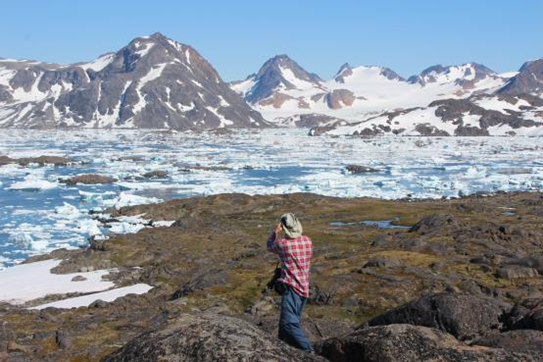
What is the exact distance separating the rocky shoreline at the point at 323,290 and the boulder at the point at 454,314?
31 mm

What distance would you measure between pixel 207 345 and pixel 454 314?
8.31 meters

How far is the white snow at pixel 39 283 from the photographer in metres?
31.3

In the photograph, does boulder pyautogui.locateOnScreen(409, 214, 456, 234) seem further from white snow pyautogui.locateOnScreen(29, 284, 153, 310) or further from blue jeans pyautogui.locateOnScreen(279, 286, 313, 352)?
blue jeans pyautogui.locateOnScreen(279, 286, 313, 352)

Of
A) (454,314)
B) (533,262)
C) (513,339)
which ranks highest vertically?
(513,339)

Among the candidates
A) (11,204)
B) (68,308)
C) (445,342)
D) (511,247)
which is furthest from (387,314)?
(11,204)

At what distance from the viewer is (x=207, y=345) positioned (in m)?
7.90

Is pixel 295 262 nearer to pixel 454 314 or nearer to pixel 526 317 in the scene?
pixel 454 314

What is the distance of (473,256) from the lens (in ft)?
106

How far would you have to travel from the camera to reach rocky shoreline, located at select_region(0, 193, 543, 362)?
Result: 27.9ft

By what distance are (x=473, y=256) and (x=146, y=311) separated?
17944 mm

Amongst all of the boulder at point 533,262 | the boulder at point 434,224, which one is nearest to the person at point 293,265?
the boulder at point 533,262

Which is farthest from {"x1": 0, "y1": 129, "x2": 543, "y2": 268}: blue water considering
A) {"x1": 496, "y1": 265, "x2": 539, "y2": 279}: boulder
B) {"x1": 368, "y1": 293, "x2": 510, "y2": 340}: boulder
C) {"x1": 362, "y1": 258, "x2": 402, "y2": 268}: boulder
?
{"x1": 368, "y1": 293, "x2": 510, "y2": 340}: boulder

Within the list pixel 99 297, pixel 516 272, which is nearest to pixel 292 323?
pixel 516 272

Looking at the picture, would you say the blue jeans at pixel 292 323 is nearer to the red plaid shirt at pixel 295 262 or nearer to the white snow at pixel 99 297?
the red plaid shirt at pixel 295 262
